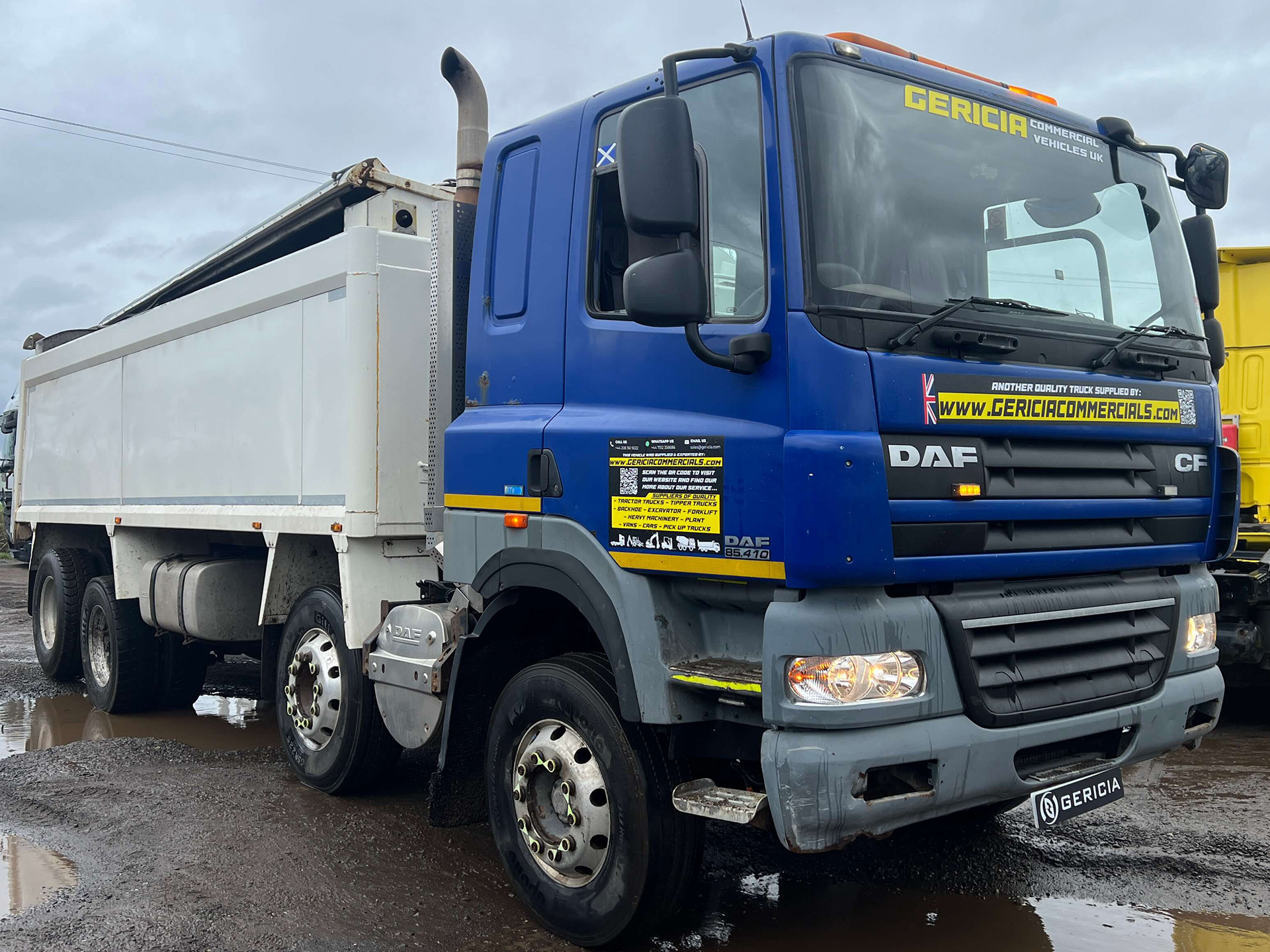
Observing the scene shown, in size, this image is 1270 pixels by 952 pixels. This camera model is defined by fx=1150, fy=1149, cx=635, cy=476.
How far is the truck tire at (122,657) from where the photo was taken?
803 cm

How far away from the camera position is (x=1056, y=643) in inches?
143

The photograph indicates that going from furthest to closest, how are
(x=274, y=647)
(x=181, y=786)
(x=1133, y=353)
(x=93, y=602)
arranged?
(x=93, y=602) → (x=274, y=647) → (x=181, y=786) → (x=1133, y=353)

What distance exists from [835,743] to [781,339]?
1.16 meters

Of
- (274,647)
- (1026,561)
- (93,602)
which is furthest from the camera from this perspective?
(93,602)

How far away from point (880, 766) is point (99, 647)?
7.01 metres

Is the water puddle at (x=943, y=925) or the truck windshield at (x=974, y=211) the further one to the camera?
the water puddle at (x=943, y=925)

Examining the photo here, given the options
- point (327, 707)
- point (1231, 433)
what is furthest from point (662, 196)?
point (1231, 433)

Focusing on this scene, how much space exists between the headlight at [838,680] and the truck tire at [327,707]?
8.87ft

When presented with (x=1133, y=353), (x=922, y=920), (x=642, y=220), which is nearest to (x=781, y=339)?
(x=642, y=220)

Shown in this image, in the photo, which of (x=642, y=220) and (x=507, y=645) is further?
(x=507, y=645)

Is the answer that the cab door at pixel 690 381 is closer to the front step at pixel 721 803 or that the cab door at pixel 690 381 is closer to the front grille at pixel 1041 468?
the front grille at pixel 1041 468

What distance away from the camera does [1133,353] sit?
3943 mm

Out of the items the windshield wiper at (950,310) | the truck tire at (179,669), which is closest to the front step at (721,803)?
the windshield wiper at (950,310)

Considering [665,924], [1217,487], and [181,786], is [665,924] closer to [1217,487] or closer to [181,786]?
[1217,487]
